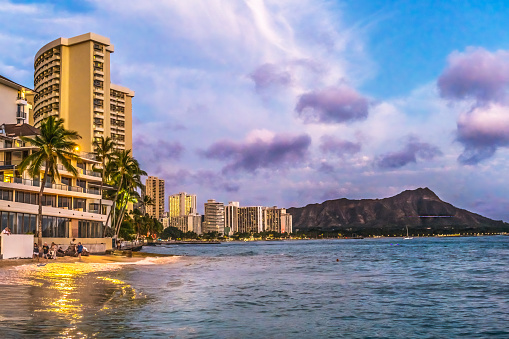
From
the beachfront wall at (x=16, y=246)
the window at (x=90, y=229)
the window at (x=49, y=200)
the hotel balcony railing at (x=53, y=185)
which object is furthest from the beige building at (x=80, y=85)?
the beachfront wall at (x=16, y=246)

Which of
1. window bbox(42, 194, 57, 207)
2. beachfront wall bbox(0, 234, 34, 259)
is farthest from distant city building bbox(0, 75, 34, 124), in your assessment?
beachfront wall bbox(0, 234, 34, 259)

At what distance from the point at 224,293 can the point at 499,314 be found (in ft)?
41.0

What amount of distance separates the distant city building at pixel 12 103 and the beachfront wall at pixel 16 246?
60072 mm

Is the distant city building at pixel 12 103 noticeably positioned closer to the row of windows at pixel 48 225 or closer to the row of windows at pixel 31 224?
the row of windows at pixel 48 225

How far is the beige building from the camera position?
147250 mm

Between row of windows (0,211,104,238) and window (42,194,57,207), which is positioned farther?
window (42,194,57,207)

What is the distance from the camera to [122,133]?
178 metres

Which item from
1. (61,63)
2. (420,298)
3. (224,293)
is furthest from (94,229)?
(61,63)

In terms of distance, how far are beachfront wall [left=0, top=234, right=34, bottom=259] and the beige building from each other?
347 feet

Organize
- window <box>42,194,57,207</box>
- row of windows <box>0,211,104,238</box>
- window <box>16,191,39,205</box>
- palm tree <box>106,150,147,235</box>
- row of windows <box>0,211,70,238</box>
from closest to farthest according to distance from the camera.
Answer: row of windows <box>0,211,70,238</box> → row of windows <box>0,211,104,238</box> → window <box>16,191,39,205</box> → window <box>42,194,57,207</box> → palm tree <box>106,150,147,235</box>

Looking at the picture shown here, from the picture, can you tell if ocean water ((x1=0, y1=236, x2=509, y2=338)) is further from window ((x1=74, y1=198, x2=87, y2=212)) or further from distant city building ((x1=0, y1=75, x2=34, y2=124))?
distant city building ((x1=0, y1=75, x2=34, y2=124))

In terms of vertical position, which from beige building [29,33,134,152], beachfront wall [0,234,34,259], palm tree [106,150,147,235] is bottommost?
beachfront wall [0,234,34,259]

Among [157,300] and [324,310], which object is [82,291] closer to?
[157,300]

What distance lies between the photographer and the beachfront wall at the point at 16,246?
4031 centimetres
